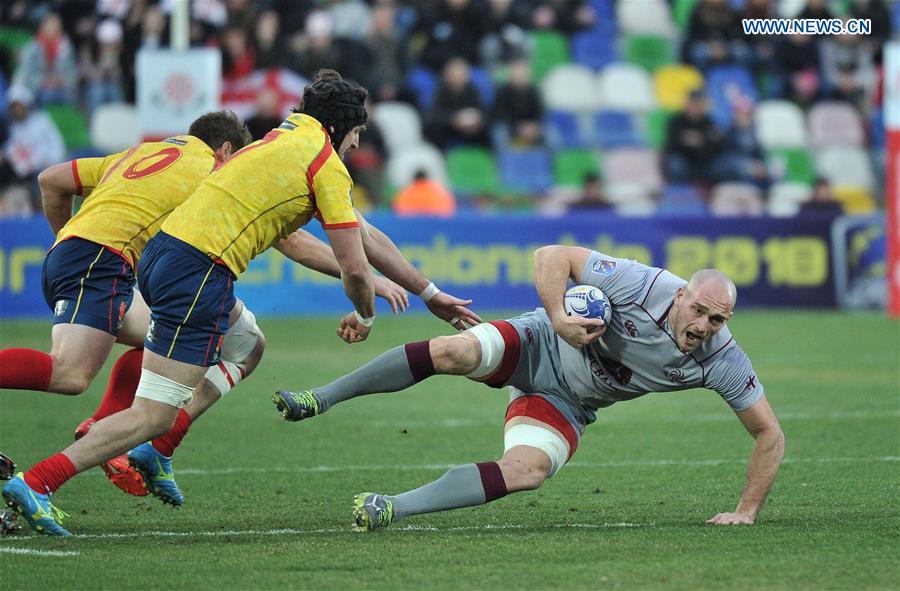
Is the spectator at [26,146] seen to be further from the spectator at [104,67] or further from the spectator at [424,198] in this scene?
the spectator at [424,198]

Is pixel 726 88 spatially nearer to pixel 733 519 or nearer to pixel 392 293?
pixel 392 293

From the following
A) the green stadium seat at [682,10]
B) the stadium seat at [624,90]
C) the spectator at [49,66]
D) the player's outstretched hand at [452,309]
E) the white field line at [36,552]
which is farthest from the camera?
the green stadium seat at [682,10]

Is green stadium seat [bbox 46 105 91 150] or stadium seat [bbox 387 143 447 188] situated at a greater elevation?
green stadium seat [bbox 46 105 91 150]

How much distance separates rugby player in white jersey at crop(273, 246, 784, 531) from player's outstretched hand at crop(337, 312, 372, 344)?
0.20m

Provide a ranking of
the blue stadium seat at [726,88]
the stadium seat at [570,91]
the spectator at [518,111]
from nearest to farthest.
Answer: the spectator at [518,111], the stadium seat at [570,91], the blue stadium seat at [726,88]

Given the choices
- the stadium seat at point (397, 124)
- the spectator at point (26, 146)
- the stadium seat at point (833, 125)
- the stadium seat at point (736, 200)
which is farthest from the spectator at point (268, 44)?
the stadium seat at point (833, 125)

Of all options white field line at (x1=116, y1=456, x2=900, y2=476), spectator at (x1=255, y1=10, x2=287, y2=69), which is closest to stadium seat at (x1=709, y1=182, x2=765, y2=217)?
spectator at (x1=255, y1=10, x2=287, y2=69)

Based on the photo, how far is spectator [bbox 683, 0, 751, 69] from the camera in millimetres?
23547

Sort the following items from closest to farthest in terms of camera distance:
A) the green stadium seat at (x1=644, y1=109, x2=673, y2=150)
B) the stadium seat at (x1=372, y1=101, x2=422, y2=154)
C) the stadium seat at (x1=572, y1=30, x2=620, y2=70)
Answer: the stadium seat at (x1=372, y1=101, x2=422, y2=154) < the green stadium seat at (x1=644, y1=109, x2=673, y2=150) < the stadium seat at (x1=572, y1=30, x2=620, y2=70)

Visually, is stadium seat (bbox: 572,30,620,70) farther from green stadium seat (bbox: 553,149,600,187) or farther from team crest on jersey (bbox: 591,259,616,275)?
team crest on jersey (bbox: 591,259,616,275)

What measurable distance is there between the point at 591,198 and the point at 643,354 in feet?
45.7

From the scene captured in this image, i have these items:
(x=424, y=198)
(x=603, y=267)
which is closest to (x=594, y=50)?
(x=424, y=198)

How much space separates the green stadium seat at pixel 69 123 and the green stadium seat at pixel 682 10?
10042mm

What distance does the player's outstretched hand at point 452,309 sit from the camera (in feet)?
23.5
